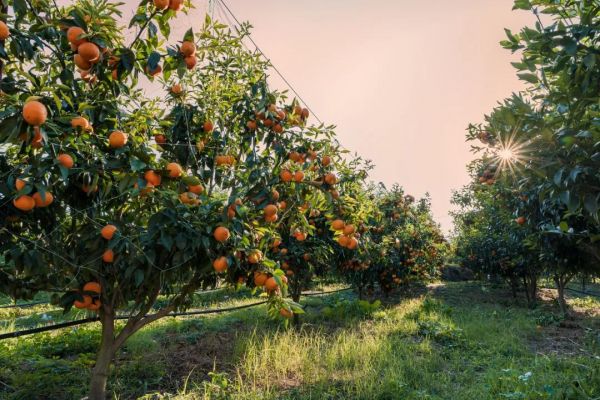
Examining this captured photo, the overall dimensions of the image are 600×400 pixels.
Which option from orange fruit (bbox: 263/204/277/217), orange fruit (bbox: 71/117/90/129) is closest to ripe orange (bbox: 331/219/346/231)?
orange fruit (bbox: 263/204/277/217)

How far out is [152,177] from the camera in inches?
80.3

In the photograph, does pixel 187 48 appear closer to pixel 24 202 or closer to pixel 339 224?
pixel 24 202

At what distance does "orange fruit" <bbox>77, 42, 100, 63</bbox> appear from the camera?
6.41ft

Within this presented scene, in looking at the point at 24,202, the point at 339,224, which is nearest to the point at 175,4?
the point at 24,202

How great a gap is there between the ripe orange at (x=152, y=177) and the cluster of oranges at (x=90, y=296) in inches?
44.5

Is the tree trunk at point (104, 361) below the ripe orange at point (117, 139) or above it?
below

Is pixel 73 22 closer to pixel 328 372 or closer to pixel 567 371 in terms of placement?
pixel 328 372

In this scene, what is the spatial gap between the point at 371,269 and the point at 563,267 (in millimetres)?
4220

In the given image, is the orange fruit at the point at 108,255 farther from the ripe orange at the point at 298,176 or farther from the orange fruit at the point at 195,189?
the ripe orange at the point at 298,176

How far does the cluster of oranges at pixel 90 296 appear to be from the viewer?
8.68 feet

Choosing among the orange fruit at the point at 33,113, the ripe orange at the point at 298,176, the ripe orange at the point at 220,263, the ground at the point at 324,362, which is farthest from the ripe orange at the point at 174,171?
the ground at the point at 324,362

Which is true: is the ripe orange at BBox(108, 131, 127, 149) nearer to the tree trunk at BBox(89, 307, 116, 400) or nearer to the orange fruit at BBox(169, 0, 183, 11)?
the orange fruit at BBox(169, 0, 183, 11)

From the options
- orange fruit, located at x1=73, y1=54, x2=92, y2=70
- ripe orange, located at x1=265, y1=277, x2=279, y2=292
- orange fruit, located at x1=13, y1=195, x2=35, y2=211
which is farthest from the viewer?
ripe orange, located at x1=265, y1=277, x2=279, y2=292

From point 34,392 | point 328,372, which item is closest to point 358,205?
point 328,372
